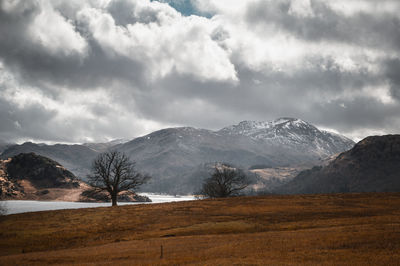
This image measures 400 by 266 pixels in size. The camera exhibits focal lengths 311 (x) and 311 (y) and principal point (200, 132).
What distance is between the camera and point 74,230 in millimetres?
45188

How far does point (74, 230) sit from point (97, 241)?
7.63 m

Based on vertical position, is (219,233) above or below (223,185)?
below

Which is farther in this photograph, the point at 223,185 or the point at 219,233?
the point at 223,185

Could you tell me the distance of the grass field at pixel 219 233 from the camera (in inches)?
990

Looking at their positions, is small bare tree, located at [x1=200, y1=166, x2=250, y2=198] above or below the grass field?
above

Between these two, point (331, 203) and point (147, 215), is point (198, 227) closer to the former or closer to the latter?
point (147, 215)

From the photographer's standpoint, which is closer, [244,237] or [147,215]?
[244,237]

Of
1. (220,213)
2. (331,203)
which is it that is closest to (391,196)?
(331,203)

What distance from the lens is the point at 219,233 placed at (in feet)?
128

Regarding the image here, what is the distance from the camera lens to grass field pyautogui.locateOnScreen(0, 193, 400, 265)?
25155mm

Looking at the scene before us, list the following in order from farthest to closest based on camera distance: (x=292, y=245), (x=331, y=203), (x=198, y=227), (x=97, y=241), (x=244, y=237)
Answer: (x=331, y=203) → (x=198, y=227) → (x=97, y=241) → (x=244, y=237) → (x=292, y=245)

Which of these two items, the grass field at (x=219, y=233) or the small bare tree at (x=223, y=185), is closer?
the grass field at (x=219, y=233)

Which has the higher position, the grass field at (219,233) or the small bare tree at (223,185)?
the small bare tree at (223,185)

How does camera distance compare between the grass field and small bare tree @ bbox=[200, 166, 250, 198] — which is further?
small bare tree @ bbox=[200, 166, 250, 198]
